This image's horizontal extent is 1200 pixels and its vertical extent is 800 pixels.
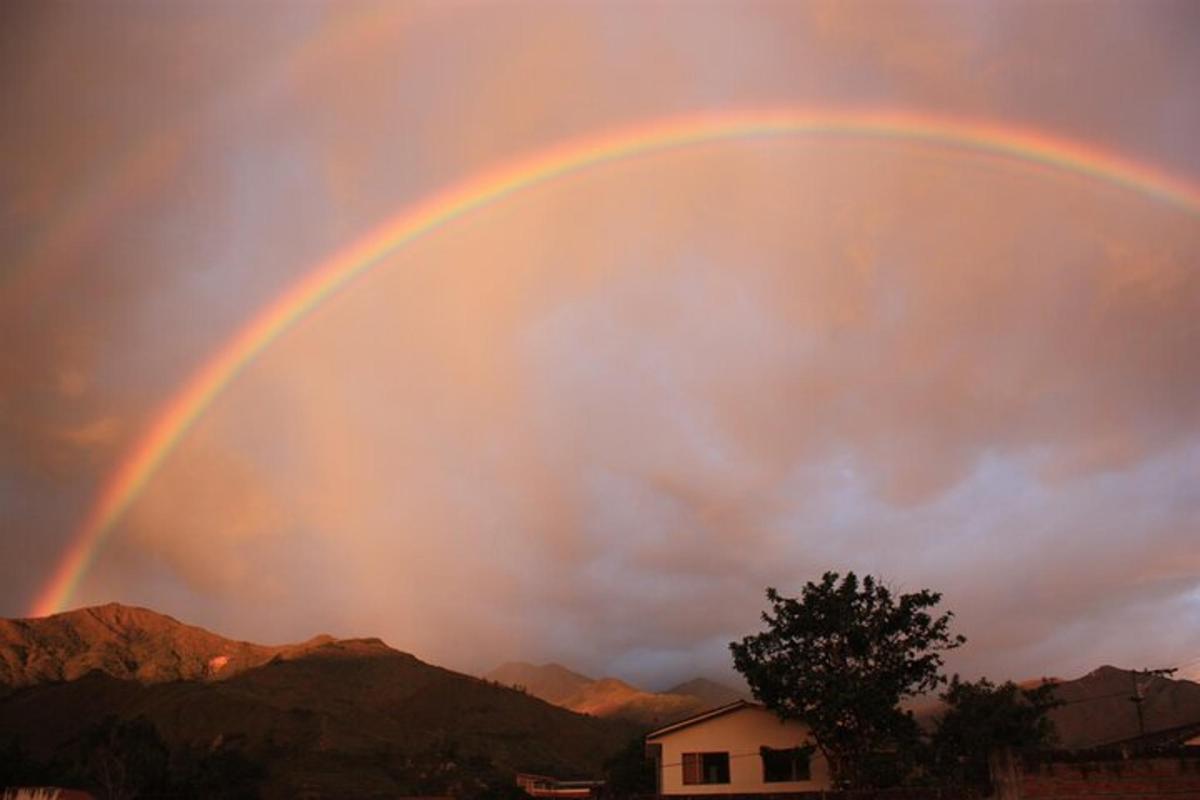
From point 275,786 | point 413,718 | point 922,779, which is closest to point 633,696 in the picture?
point 413,718

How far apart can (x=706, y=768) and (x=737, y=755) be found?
155cm

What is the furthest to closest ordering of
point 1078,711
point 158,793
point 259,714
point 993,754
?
point 1078,711, point 259,714, point 158,793, point 993,754

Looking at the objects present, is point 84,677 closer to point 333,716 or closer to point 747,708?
point 333,716

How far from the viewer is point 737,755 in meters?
39.8

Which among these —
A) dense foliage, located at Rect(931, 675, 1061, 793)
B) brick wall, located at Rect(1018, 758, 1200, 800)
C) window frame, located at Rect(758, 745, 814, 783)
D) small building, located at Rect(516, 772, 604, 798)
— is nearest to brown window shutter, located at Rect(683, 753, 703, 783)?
window frame, located at Rect(758, 745, 814, 783)

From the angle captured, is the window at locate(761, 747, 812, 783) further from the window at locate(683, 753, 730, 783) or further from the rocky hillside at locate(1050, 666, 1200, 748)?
the rocky hillside at locate(1050, 666, 1200, 748)


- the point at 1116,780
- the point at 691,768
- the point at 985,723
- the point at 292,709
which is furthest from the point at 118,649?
the point at 1116,780

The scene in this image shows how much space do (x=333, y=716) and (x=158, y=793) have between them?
4222 centimetres

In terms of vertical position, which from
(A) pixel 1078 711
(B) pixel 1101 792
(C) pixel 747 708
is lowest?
(B) pixel 1101 792

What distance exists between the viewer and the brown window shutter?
131 ft

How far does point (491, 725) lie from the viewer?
97625mm

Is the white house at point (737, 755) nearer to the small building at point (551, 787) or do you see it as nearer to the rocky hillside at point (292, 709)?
the small building at point (551, 787)

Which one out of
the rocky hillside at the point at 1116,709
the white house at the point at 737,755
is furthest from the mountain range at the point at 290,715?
the white house at the point at 737,755

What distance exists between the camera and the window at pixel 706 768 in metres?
40.0
